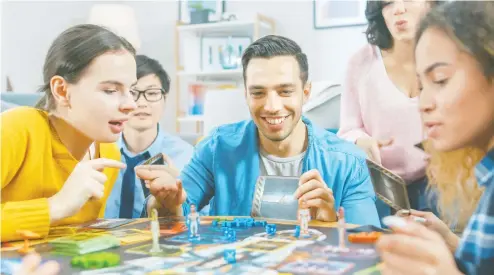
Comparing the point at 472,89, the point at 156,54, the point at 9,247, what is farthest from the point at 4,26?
the point at 472,89

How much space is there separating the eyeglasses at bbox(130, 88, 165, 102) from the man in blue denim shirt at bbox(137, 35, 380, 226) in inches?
13.0

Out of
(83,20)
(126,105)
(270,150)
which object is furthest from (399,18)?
(83,20)

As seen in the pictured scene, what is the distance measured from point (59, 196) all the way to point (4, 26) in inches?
79.4

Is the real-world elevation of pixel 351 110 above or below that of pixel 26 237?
above

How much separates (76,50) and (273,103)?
0.39 metres

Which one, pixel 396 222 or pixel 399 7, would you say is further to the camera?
pixel 399 7

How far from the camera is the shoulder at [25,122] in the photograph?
0.79 metres

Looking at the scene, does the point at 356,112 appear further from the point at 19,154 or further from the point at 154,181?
the point at 19,154

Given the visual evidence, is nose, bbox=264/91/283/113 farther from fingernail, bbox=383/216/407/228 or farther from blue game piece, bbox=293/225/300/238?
fingernail, bbox=383/216/407/228

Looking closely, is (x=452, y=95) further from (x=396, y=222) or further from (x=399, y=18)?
(x=399, y=18)

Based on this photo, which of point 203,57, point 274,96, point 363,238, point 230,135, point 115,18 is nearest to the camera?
point 363,238

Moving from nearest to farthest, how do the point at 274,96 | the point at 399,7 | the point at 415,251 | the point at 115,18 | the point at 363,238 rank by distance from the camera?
the point at 415,251, the point at 363,238, the point at 399,7, the point at 274,96, the point at 115,18

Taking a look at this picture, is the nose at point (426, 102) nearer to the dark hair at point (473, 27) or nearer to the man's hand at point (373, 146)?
the dark hair at point (473, 27)

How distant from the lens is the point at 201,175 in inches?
43.6
